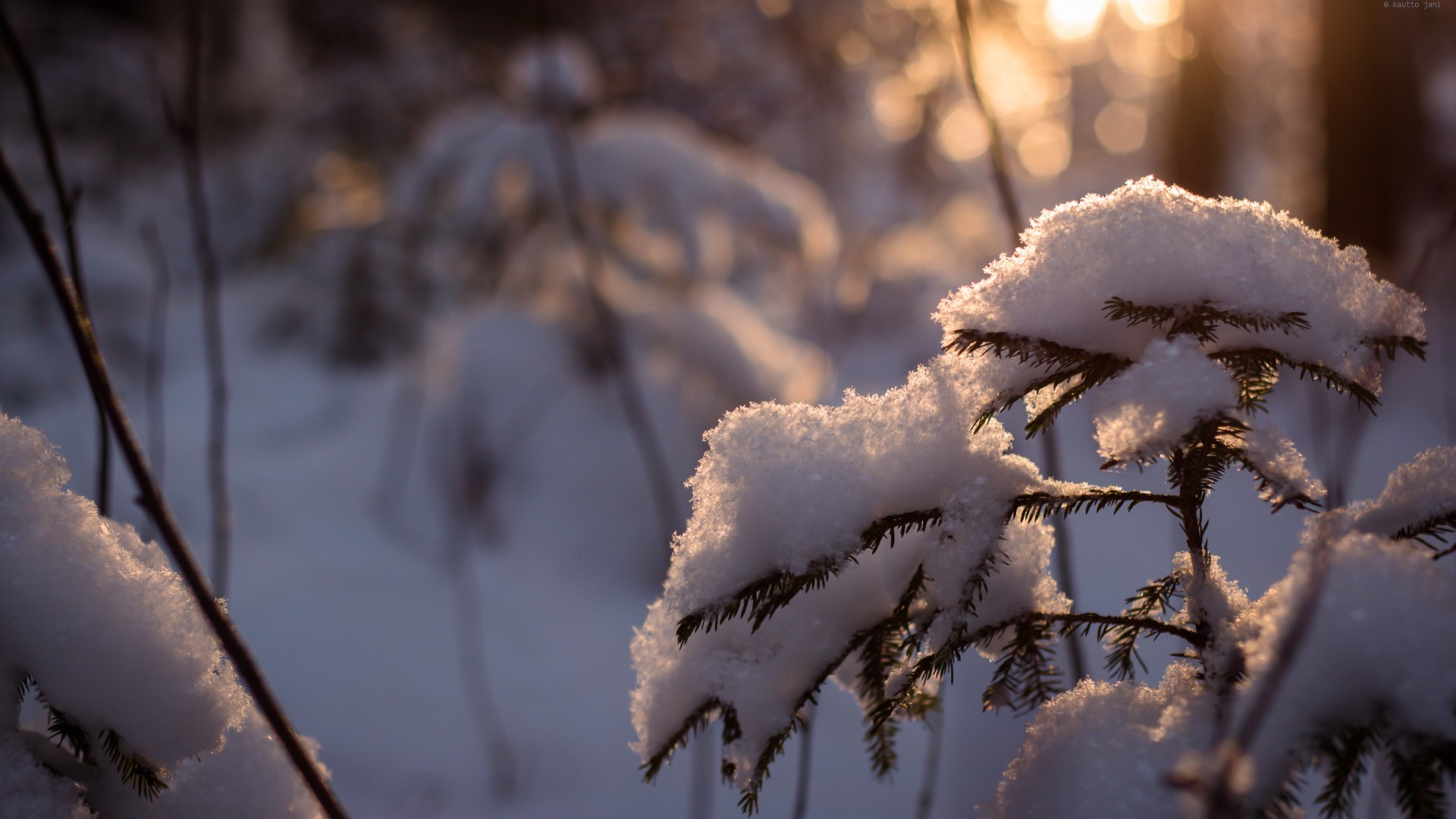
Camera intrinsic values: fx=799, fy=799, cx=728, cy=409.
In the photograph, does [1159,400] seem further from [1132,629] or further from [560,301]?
[560,301]

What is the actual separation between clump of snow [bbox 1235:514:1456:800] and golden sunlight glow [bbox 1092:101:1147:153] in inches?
566

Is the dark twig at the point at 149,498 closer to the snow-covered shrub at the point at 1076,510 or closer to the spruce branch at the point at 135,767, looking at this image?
the spruce branch at the point at 135,767

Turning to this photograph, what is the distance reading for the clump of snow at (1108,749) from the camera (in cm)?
67

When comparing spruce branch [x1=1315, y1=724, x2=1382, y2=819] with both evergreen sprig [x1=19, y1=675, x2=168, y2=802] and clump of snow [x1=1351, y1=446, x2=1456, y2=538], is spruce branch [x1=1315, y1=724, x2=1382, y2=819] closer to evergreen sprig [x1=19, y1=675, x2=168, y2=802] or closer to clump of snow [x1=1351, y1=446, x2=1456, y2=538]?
clump of snow [x1=1351, y1=446, x2=1456, y2=538]

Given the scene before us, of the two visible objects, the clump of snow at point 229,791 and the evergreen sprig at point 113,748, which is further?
the clump of snow at point 229,791

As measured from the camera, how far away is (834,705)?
237cm

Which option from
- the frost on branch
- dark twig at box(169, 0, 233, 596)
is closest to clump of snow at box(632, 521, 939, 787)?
the frost on branch

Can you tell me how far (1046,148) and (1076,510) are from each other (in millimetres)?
12704

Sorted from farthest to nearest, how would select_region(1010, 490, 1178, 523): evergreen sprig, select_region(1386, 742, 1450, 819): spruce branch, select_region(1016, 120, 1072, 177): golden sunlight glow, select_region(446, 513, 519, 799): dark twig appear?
select_region(1016, 120, 1072, 177): golden sunlight glow < select_region(446, 513, 519, 799): dark twig < select_region(1010, 490, 1178, 523): evergreen sprig < select_region(1386, 742, 1450, 819): spruce branch

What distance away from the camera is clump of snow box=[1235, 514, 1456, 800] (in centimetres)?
52

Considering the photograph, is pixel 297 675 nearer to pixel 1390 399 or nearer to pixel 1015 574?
pixel 1015 574

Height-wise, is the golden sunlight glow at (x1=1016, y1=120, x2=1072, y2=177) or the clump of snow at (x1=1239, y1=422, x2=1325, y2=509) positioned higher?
the golden sunlight glow at (x1=1016, y1=120, x2=1072, y2=177)

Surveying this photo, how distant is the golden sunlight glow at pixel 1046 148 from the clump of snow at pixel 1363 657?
741cm

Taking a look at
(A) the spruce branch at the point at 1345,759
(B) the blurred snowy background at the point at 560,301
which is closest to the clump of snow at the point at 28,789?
(B) the blurred snowy background at the point at 560,301
